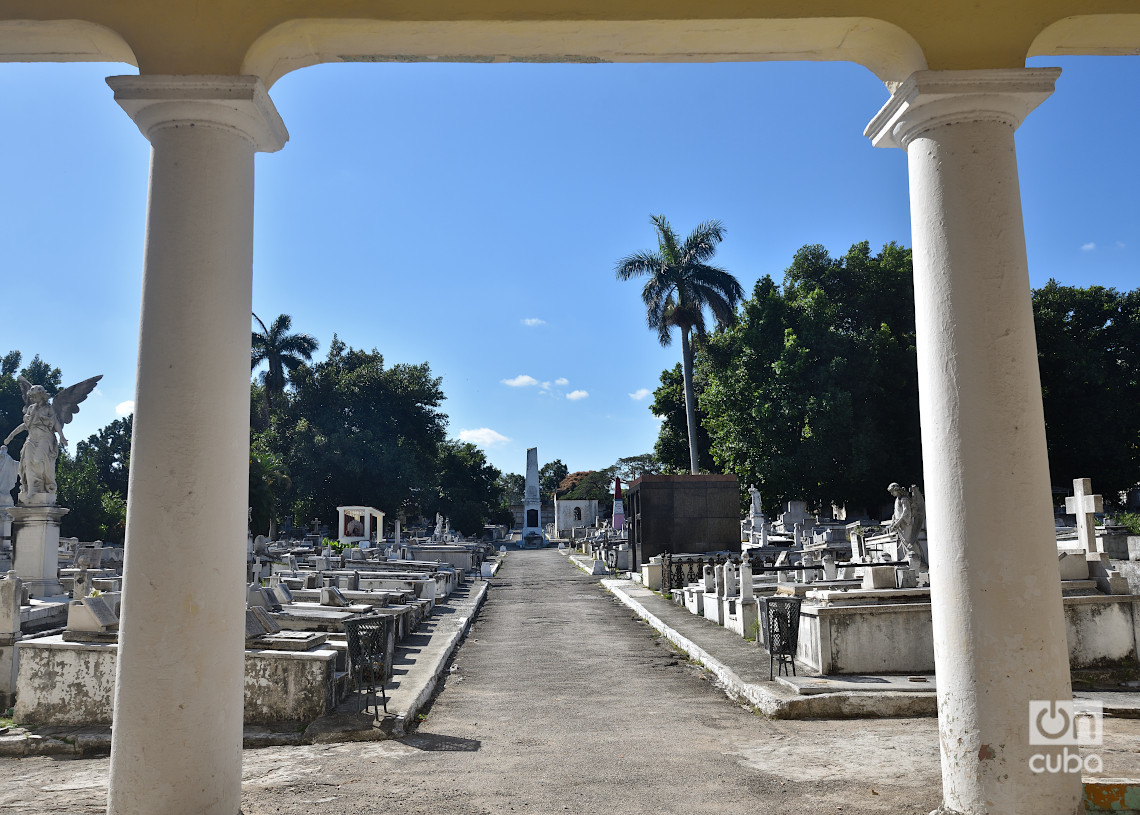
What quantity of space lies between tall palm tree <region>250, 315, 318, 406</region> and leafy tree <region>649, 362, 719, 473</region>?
72.3ft

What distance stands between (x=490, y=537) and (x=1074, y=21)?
2608 inches

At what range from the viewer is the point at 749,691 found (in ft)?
23.4

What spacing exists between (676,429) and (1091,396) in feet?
60.3

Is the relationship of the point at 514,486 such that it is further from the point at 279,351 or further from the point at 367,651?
the point at 367,651

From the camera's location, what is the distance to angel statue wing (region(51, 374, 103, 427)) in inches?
562

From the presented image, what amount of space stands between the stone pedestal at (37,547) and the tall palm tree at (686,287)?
86.3 ft

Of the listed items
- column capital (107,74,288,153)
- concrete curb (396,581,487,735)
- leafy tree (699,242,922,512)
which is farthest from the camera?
leafy tree (699,242,922,512)

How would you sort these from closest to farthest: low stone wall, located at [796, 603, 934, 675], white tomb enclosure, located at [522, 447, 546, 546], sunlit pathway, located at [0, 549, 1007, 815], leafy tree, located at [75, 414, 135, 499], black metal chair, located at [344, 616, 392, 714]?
sunlit pathway, located at [0, 549, 1007, 815] < black metal chair, located at [344, 616, 392, 714] < low stone wall, located at [796, 603, 934, 675] < leafy tree, located at [75, 414, 135, 499] < white tomb enclosure, located at [522, 447, 546, 546]

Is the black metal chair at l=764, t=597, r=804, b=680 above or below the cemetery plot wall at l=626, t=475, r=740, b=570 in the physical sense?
below

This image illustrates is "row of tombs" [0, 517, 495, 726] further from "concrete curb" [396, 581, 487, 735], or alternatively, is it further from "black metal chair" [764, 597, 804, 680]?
"black metal chair" [764, 597, 804, 680]

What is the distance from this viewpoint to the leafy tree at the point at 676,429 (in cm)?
4047

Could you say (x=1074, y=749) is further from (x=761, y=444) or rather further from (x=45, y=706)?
(x=761, y=444)

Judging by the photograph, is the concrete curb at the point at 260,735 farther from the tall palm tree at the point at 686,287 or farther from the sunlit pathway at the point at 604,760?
the tall palm tree at the point at 686,287

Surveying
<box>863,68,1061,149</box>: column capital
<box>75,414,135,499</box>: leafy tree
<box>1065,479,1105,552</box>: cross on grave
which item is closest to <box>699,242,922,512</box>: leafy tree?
<box>1065,479,1105,552</box>: cross on grave
